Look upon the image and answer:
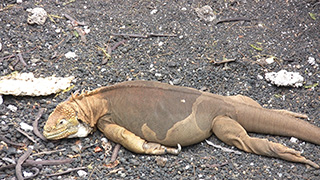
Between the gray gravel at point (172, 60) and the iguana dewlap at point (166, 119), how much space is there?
0.19 meters

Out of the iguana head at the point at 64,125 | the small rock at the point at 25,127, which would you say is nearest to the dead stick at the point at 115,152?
the iguana head at the point at 64,125

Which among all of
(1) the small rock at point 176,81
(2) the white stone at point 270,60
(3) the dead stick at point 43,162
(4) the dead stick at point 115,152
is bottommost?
(4) the dead stick at point 115,152

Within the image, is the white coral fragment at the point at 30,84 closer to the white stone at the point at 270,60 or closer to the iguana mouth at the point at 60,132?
the iguana mouth at the point at 60,132

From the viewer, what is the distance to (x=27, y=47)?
7.99 meters

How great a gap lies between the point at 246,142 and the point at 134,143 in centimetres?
156

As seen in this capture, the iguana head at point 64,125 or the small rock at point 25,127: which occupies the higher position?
the iguana head at point 64,125

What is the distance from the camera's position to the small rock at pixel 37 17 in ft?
27.3

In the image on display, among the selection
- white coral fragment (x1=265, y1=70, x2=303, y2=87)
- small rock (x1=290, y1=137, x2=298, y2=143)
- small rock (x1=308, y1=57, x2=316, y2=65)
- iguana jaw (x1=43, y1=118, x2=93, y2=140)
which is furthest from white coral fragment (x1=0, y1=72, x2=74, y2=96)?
small rock (x1=308, y1=57, x2=316, y2=65)

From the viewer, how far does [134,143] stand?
6.32m

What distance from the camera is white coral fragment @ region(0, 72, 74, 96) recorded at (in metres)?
6.89

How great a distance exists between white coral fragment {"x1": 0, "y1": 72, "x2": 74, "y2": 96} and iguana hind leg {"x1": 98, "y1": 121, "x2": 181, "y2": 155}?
4.07 feet

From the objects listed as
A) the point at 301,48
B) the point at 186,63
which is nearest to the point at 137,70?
the point at 186,63

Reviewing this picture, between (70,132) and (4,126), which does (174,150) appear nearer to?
(70,132)

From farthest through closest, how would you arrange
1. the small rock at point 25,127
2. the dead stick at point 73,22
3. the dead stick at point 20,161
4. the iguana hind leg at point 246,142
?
the dead stick at point 73,22 < the small rock at point 25,127 < the iguana hind leg at point 246,142 < the dead stick at point 20,161
